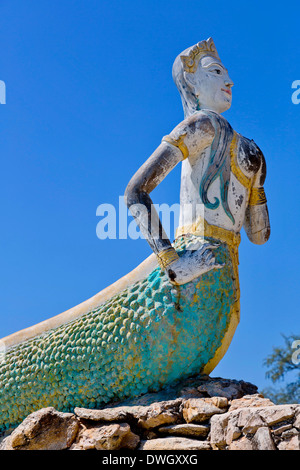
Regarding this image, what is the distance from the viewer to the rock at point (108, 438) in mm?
4652

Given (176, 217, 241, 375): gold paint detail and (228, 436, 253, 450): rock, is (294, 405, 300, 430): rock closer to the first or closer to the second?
(228, 436, 253, 450): rock

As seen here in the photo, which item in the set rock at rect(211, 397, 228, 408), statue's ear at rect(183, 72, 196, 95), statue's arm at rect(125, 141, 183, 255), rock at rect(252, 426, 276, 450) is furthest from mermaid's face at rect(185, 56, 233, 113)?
rock at rect(252, 426, 276, 450)

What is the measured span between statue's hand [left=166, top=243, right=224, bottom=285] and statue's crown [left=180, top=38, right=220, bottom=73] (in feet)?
5.35

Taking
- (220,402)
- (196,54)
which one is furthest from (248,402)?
(196,54)

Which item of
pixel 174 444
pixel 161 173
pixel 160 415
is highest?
pixel 161 173

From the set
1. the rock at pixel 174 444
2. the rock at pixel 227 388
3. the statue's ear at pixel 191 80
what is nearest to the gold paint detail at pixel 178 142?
the statue's ear at pixel 191 80

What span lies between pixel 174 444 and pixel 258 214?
227 cm

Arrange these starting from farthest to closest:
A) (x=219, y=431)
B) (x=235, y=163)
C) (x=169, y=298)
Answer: (x=235, y=163) < (x=169, y=298) < (x=219, y=431)

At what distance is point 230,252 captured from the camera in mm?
5602

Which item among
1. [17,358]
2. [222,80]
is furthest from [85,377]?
[222,80]

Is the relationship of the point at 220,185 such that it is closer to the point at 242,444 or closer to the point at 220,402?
the point at 220,402

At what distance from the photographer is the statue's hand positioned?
527cm

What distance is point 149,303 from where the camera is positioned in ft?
17.7

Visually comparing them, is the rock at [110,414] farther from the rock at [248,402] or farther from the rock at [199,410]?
Answer: the rock at [248,402]
